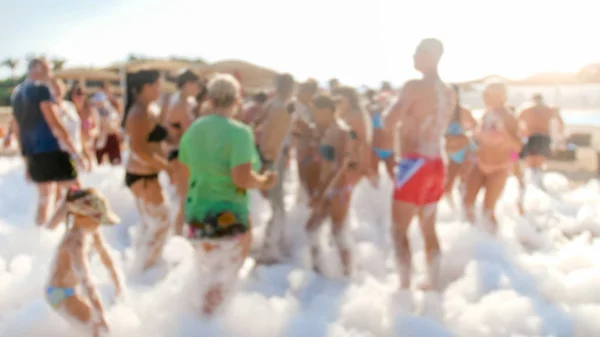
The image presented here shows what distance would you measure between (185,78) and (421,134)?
216cm

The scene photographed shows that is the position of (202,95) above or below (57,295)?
above

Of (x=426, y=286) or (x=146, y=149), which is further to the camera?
(x=426, y=286)

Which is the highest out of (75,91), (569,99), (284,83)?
(284,83)

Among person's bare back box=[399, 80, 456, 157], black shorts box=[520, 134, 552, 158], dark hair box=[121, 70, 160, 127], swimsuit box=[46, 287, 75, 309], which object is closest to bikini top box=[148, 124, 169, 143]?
dark hair box=[121, 70, 160, 127]

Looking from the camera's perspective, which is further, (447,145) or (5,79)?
(5,79)

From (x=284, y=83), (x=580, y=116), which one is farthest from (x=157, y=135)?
(x=580, y=116)

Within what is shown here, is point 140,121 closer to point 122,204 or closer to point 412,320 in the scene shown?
point 412,320

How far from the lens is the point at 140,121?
392 cm

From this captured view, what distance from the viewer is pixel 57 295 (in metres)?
2.81

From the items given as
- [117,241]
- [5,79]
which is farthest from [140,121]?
[5,79]

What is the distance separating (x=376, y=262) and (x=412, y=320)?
59.8 inches

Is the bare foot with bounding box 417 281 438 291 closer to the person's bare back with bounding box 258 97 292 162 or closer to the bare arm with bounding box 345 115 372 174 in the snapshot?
the bare arm with bounding box 345 115 372 174

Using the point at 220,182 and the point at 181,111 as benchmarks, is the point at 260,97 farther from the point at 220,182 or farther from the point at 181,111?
the point at 220,182

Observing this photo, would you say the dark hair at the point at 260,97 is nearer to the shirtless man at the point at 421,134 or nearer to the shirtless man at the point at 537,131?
the shirtless man at the point at 421,134
